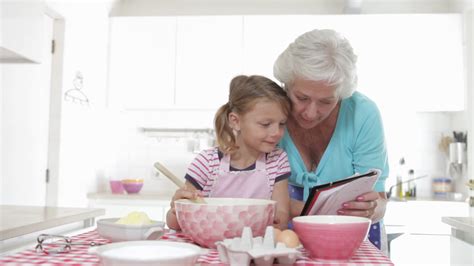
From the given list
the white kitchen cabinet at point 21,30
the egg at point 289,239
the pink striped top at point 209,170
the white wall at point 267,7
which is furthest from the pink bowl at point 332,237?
the white wall at point 267,7

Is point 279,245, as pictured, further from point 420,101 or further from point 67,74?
point 420,101

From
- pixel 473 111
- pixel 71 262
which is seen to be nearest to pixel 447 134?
pixel 473 111

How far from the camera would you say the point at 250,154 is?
1568mm

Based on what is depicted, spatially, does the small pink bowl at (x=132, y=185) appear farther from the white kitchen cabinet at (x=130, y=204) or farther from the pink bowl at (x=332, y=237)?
the pink bowl at (x=332, y=237)

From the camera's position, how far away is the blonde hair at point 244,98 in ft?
5.09

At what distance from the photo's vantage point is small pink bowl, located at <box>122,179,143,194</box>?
3.67m

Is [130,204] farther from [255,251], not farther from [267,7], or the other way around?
[255,251]

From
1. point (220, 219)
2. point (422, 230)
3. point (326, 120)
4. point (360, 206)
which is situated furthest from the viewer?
point (422, 230)

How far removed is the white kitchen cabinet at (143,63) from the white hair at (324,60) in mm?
2319

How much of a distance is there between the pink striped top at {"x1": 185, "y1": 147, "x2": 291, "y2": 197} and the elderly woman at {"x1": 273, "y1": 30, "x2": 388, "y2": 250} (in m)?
0.13

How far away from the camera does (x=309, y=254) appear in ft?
3.23

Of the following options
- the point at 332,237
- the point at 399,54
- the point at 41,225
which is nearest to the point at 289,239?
the point at 332,237

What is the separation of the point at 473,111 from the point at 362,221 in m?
2.94

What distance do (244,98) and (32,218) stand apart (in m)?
0.94
